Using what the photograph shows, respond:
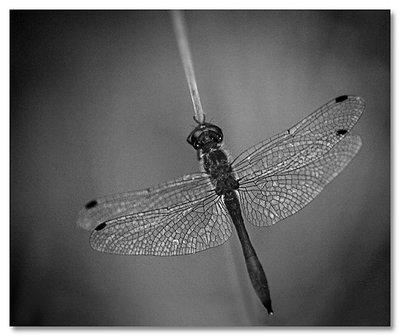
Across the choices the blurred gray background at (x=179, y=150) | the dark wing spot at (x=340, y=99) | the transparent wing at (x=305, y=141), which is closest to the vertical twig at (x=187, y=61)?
the blurred gray background at (x=179, y=150)

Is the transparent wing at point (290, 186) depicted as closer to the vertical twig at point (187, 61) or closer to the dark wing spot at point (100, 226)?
the vertical twig at point (187, 61)

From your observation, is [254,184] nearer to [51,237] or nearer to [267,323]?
[267,323]

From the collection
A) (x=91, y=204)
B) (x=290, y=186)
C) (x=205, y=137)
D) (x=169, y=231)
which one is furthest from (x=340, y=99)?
A: (x=91, y=204)

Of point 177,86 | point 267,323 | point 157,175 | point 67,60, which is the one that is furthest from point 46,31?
point 267,323

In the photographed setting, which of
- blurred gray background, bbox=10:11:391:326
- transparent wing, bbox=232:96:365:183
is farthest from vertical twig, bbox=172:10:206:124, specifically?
transparent wing, bbox=232:96:365:183

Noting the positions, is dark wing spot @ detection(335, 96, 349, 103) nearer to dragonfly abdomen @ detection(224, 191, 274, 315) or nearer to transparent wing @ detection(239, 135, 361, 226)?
transparent wing @ detection(239, 135, 361, 226)

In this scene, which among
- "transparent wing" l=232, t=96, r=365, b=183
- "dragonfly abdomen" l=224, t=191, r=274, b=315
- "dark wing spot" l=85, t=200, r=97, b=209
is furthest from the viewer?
"dragonfly abdomen" l=224, t=191, r=274, b=315

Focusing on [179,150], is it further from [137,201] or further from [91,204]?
[91,204]
